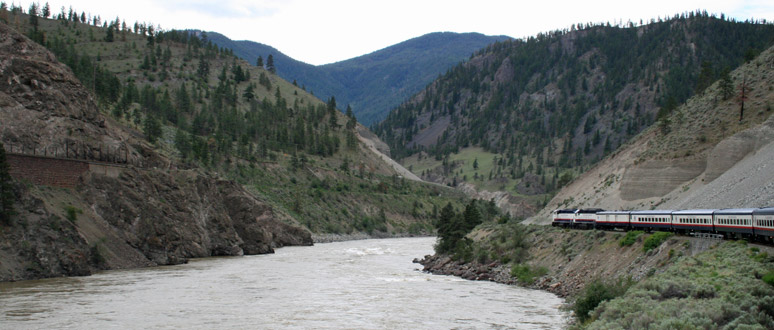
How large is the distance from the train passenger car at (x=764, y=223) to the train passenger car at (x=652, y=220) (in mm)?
11102

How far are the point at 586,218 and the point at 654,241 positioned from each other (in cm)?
2097

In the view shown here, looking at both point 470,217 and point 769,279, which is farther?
point 470,217

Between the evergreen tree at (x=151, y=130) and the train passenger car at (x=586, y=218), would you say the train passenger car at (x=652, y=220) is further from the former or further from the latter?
the evergreen tree at (x=151, y=130)

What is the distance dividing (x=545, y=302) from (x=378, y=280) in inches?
707

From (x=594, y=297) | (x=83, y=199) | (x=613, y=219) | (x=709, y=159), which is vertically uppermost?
(x=709, y=159)

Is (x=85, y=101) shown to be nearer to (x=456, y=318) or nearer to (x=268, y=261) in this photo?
(x=268, y=261)

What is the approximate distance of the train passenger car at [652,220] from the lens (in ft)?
147

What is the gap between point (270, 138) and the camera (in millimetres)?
170625

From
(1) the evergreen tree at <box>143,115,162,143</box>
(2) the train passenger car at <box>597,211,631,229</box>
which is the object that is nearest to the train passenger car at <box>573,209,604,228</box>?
(2) the train passenger car at <box>597,211,631,229</box>

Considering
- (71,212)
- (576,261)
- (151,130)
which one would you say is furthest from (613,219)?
(151,130)

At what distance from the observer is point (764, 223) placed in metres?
31.6

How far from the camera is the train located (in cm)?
3238

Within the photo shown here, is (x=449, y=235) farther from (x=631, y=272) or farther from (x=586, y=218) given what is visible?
(x=631, y=272)

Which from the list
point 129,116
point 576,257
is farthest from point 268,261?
point 129,116
